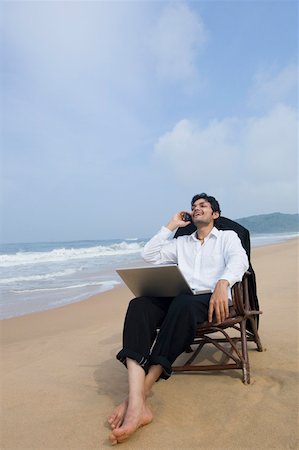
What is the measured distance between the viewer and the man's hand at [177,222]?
11.4ft

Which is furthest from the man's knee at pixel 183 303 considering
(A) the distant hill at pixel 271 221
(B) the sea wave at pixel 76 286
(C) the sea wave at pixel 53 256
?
(A) the distant hill at pixel 271 221

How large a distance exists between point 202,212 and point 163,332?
1.15m

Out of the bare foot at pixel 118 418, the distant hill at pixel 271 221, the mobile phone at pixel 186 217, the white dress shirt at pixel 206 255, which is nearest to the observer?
the bare foot at pixel 118 418

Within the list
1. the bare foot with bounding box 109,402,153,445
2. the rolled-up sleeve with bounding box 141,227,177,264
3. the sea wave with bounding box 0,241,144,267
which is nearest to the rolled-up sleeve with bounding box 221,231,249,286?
the rolled-up sleeve with bounding box 141,227,177,264

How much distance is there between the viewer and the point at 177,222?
140 inches

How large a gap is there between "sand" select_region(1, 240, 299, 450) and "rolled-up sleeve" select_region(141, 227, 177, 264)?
3.23ft

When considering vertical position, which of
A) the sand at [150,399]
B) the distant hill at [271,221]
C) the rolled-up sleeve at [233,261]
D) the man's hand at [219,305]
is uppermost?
the distant hill at [271,221]

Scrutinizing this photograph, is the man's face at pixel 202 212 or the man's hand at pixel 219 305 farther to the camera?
the man's face at pixel 202 212

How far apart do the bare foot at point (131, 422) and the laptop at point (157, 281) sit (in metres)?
0.85

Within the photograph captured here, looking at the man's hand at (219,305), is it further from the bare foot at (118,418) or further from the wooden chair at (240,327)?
the bare foot at (118,418)

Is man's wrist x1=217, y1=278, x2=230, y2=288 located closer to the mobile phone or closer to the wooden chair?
the wooden chair

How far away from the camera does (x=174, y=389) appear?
9.30 ft

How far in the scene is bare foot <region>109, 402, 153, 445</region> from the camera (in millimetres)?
2094

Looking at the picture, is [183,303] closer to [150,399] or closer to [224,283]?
[224,283]
